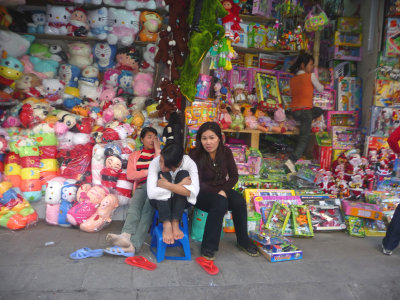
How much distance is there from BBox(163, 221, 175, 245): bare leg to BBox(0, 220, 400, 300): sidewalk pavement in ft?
0.76

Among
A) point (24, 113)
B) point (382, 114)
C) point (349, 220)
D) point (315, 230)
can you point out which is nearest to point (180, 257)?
point (315, 230)

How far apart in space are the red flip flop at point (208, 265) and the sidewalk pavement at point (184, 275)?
1.6 inches

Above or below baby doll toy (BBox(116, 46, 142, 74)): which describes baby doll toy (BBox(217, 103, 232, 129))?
below

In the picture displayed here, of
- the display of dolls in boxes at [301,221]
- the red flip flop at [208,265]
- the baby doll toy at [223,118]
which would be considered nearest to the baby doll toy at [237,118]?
the baby doll toy at [223,118]

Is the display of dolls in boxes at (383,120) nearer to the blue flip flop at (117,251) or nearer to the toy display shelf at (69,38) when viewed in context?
the toy display shelf at (69,38)

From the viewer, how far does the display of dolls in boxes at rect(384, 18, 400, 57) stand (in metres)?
4.54

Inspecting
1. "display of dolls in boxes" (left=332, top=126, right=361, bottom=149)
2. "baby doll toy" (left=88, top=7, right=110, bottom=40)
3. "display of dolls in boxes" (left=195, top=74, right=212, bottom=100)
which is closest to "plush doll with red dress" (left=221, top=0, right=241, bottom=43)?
"display of dolls in boxes" (left=195, top=74, right=212, bottom=100)

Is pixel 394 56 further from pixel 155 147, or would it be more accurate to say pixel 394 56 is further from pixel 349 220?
pixel 155 147

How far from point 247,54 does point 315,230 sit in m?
2.84

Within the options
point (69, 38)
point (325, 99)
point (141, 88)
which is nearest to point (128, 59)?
point (141, 88)

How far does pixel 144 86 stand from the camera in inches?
176

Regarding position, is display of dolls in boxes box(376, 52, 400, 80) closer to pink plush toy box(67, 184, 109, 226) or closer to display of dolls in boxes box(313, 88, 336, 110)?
display of dolls in boxes box(313, 88, 336, 110)

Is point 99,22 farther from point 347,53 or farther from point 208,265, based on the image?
point 347,53

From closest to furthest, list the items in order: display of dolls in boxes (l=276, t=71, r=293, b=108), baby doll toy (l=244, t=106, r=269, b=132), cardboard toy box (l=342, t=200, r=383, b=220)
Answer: cardboard toy box (l=342, t=200, r=383, b=220) < baby doll toy (l=244, t=106, r=269, b=132) < display of dolls in boxes (l=276, t=71, r=293, b=108)
